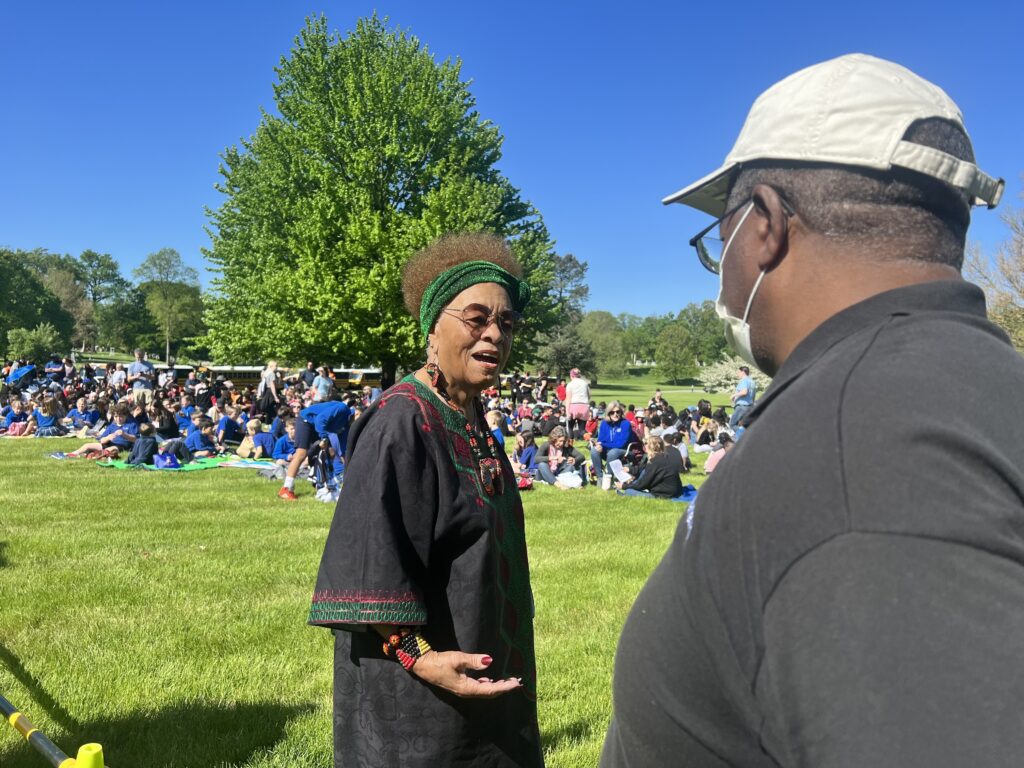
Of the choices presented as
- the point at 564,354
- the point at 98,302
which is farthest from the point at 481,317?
the point at 98,302

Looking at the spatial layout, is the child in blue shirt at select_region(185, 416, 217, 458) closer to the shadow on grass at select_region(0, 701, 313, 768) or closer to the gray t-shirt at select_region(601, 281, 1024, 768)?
the shadow on grass at select_region(0, 701, 313, 768)

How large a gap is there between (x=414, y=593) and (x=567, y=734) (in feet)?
7.90

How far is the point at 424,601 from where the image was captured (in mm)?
2289

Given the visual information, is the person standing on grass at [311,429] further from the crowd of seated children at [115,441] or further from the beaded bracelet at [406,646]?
the beaded bracelet at [406,646]

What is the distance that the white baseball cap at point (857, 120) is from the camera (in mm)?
1062

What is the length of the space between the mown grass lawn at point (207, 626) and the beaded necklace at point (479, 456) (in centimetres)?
205

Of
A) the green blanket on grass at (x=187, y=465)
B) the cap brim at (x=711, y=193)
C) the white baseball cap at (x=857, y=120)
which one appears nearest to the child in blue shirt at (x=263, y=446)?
the green blanket on grass at (x=187, y=465)

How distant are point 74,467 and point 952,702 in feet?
53.3

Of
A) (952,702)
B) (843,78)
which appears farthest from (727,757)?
(843,78)

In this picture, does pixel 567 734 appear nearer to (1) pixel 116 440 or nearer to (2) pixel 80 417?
(1) pixel 116 440

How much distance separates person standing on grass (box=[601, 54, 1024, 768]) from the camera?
761 millimetres

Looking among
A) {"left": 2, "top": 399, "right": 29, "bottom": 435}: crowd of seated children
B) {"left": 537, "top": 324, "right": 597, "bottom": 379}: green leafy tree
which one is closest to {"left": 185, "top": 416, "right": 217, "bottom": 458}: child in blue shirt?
{"left": 2, "top": 399, "right": 29, "bottom": 435}: crowd of seated children

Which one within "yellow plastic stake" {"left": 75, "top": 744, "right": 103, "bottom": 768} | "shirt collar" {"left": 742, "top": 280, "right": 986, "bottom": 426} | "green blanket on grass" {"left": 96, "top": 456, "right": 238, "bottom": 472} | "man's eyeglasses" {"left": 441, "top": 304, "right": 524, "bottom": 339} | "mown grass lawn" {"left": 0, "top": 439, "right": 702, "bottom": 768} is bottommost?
"mown grass lawn" {"left": 0, "top": 439, "right": 702, "bottom": 768}

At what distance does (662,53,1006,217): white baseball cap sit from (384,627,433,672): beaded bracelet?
66.1 inches
